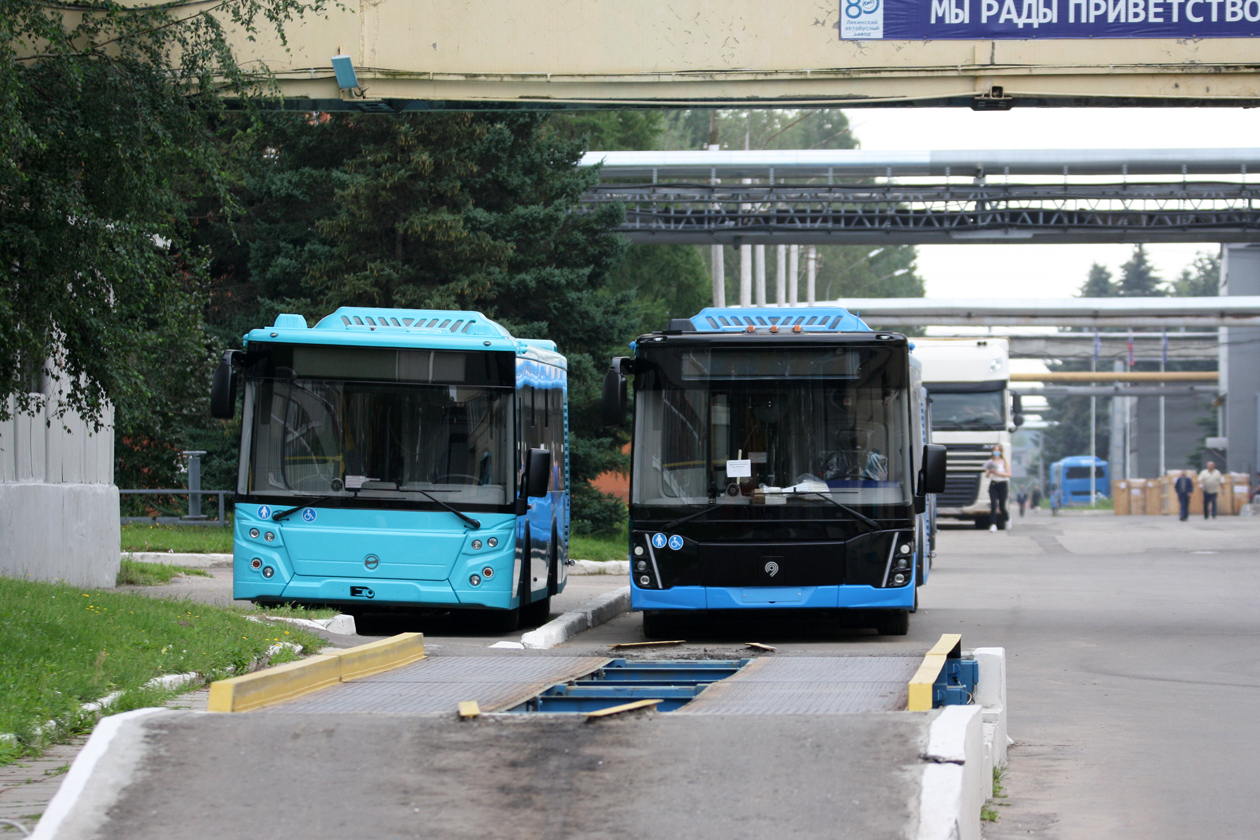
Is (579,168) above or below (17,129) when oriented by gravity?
above

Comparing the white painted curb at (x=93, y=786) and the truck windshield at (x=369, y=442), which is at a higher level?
the truck windshield at (x=369, y=442)

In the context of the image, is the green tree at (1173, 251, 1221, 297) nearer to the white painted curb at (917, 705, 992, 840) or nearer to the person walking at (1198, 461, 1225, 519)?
the person walking at (1198, 461, 1225, 519)

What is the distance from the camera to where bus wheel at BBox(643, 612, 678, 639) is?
1423cm

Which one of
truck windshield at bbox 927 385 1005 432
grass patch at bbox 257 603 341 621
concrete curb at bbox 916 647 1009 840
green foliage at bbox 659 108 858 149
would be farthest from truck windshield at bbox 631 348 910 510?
green foliage at bbox 659 108 858 149

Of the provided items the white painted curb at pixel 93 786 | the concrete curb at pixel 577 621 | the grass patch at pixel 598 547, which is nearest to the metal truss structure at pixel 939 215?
the grass patch at pixel 598 547

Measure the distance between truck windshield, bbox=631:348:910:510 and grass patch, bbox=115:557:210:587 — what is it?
7.21 meters

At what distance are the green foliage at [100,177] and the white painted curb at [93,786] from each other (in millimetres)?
5486

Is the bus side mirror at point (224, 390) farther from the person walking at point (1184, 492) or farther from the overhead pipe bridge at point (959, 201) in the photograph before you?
the person walking at point (1184, 492)

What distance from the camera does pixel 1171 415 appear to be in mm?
Answer: 107188

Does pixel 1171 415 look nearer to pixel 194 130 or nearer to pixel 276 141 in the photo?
pixel 276 141

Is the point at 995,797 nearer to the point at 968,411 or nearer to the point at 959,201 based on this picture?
the point at 968,411

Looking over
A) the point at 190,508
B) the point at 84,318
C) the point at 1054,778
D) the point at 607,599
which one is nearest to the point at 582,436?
the point at 190,508

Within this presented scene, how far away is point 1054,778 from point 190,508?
72.8 feet

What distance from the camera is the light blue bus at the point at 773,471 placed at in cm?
1349
